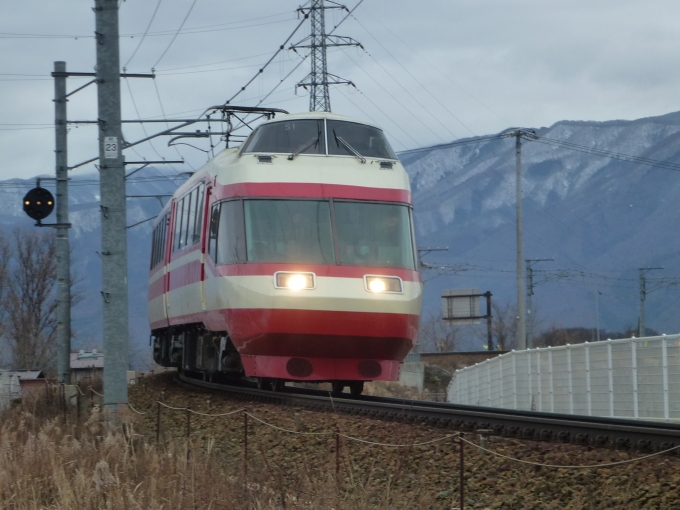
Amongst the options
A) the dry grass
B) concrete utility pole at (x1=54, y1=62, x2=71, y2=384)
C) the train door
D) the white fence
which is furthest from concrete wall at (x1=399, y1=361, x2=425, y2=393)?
the dry grass

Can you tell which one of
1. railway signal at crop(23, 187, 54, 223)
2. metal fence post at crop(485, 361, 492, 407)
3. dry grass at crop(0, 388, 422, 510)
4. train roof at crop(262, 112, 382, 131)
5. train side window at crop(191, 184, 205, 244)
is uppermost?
train roof at crop(262, 112, 382, 131)

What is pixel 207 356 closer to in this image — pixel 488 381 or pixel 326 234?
pixel 326 234

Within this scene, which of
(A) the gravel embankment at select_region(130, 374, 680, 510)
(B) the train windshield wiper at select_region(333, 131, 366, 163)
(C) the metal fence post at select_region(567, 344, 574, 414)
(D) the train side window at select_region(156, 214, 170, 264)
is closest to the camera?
(A) the gravel embankment at select_region(130, 374, 680, 510)

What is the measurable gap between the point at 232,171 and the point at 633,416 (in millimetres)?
8849

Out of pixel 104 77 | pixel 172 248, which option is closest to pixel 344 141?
pixel 104 77

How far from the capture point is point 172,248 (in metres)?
21.1

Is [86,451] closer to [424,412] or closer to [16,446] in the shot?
[16,446]

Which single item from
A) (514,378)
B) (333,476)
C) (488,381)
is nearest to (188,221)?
(333,476)

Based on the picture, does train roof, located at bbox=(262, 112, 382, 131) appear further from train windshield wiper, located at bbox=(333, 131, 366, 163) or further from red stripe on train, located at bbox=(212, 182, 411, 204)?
red stripe on train, located at bbox=(212, 182, 411, 204)

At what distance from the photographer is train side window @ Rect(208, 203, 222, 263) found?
15711mm

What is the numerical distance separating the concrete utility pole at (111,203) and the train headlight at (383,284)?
3.31 meters

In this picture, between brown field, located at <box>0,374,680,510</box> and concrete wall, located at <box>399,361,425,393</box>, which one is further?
concrete wall, located at <box>399,361,425,393</box>

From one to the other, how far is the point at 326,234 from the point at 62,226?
402 inches

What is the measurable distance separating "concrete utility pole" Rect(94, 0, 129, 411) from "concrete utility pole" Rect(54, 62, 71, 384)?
357 inches
